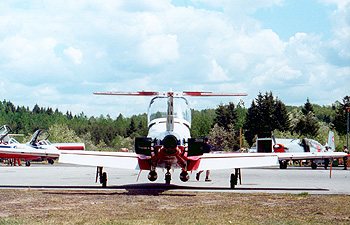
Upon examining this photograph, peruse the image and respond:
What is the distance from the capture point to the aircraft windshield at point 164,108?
14.6 metres

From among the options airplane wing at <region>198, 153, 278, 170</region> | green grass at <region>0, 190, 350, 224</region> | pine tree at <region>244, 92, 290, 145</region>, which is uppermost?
pine tree at <region>244, 92, 290, 145</region>

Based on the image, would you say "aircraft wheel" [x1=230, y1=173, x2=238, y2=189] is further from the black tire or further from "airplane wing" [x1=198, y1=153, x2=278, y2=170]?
"airplane wing" [x1=198, y1=153, x2=278, y2=170]

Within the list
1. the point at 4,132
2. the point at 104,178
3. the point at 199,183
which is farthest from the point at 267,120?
the point at 104,178

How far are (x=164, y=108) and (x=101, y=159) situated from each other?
2.63 meters

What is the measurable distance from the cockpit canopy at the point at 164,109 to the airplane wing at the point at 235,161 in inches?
61.6

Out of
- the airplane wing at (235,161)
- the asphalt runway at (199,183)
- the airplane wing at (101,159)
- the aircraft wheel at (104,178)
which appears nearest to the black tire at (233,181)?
the asphalt runway at (199,183)

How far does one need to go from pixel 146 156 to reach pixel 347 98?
86.9 metres

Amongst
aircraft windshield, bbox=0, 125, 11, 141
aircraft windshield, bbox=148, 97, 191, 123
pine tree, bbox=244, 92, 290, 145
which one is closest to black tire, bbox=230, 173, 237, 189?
aircraft windshield, bbox=148, 97, 191, 123

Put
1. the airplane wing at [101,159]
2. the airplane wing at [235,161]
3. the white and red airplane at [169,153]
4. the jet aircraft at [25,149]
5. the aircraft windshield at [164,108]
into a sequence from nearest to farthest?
the white and red airplane at [169,153] < the airplane wing at [101,159] < the airplane wing at [235,161] < the aircraft windshield at [164,108] < the jet aircraft at [25,149]

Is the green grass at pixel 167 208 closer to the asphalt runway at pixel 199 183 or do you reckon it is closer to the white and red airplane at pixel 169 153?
the white and red airplane at pixel 169 153

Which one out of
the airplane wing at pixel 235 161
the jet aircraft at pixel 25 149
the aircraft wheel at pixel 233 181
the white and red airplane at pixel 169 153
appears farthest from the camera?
the aircraft wheel at pixel 233 181

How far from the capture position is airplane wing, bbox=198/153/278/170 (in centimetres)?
1419

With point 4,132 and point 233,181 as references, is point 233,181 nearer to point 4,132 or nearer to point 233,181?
point 233,181

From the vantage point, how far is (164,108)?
48.2 feet
